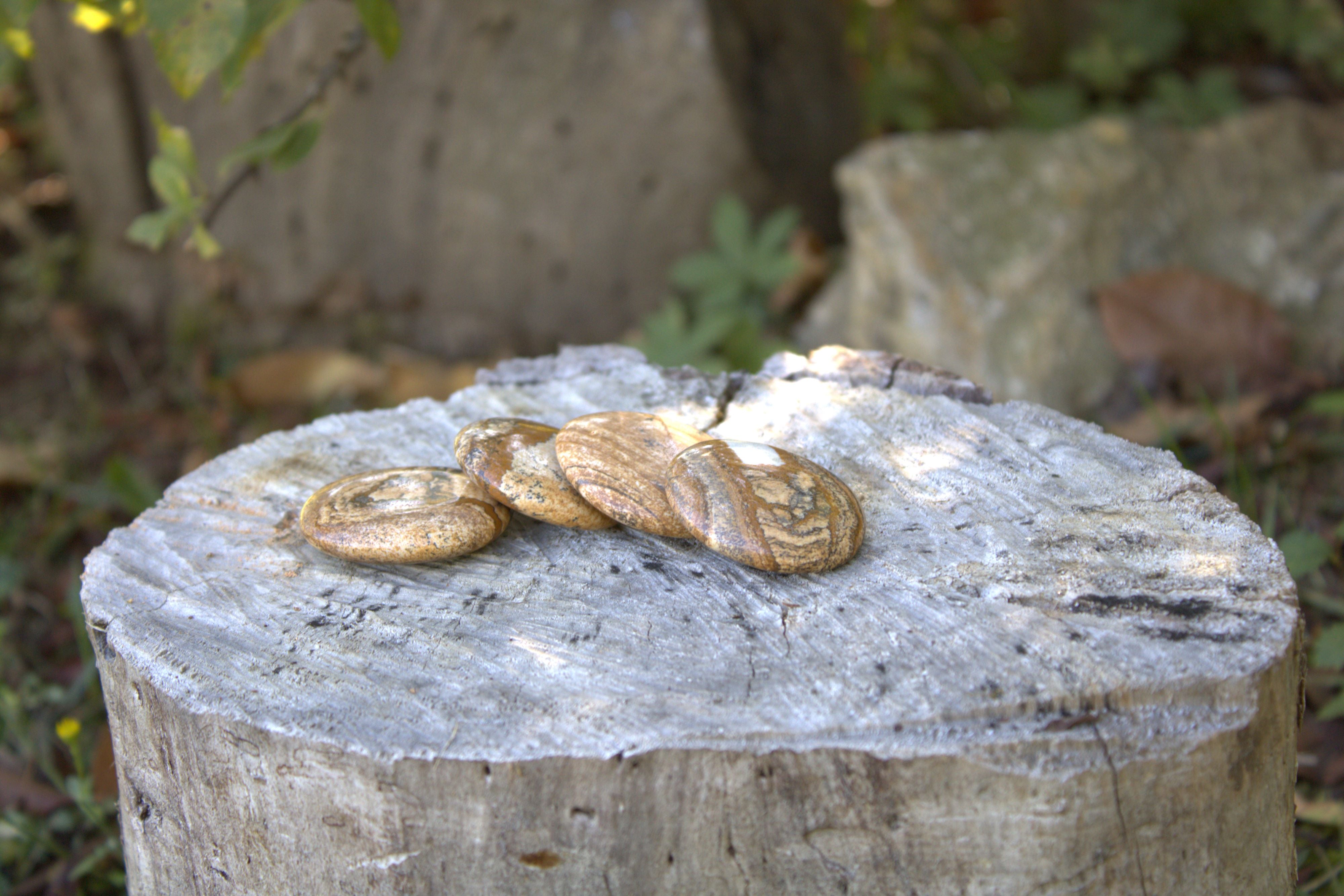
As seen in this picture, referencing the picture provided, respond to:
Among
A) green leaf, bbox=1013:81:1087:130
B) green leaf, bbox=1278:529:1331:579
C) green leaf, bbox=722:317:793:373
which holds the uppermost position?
green leaf, bbox=1013:81:1087:130

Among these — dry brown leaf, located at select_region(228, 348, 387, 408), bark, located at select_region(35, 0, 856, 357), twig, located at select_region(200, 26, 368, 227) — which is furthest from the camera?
dry brown leaf, located at select_region(228, 348, 387, 408)

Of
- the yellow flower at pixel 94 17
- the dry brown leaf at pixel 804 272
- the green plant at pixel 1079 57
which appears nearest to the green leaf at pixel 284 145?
the yellow flower at pixel 94 17

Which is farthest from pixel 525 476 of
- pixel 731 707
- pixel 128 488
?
pixel 128 488

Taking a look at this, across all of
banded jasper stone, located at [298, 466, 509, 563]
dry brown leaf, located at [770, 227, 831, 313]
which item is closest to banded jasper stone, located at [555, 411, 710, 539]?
banded jasper stone, located at [298, 466, 509, 563]

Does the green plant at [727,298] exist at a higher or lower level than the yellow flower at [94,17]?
Result: lower

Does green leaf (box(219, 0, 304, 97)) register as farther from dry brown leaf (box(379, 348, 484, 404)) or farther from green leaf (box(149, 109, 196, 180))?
dry brown leaf (box(379, 348, 484, 404))

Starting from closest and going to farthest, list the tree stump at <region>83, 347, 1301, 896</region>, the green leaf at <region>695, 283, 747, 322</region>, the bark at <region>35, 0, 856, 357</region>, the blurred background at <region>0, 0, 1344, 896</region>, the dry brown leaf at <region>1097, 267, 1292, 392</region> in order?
the tree stump at <region>83, 347, 1301, 896</region>, the blurred background at <region>0, 0, 1344, 896</region>, the dry brown leaf at <region>1097, 267, 1292, 392</region>, the green leaf at <region>695, 283, 747, 322</region>, the bark at <region>35, 0, 856, 357</region>

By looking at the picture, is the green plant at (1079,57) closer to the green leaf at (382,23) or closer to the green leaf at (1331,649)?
the green leaf at (1331,649)
